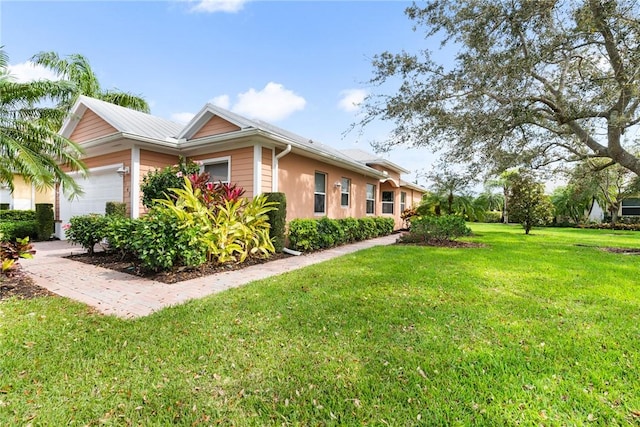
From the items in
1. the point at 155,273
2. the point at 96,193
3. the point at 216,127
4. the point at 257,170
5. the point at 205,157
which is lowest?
the point at 155,273

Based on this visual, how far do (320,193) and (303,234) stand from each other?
270 centimetres

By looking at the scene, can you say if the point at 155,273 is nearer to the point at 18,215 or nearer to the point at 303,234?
the point at 303,234

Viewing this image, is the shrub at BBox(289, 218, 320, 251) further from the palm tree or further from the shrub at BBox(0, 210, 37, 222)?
the palm tree

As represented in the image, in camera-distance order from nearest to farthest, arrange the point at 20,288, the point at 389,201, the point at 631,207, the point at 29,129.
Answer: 1. the point at 20,288
2. the point at 29,129
3. the point at 389,201
4. the point at 631,207

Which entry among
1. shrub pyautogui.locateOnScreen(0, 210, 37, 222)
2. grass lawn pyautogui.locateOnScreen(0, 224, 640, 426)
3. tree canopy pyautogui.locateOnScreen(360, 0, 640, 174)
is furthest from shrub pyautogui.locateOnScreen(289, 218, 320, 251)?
shrub pyautogui.locateOnScreen(0, 210, 37, 222)

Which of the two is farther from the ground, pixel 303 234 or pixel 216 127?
pixel 216 127

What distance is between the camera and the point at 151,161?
998cm

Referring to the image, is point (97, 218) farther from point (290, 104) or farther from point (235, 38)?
point (290, 104)

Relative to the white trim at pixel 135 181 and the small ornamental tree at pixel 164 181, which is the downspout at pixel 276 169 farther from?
the white trim at pixel 135 181

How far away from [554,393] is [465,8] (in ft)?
30.9

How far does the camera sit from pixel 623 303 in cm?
450

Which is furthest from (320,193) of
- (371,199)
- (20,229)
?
(20,229)

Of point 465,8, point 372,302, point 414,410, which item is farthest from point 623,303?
point 465,8

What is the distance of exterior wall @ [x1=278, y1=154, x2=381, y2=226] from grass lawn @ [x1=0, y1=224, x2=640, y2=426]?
17.8ft
